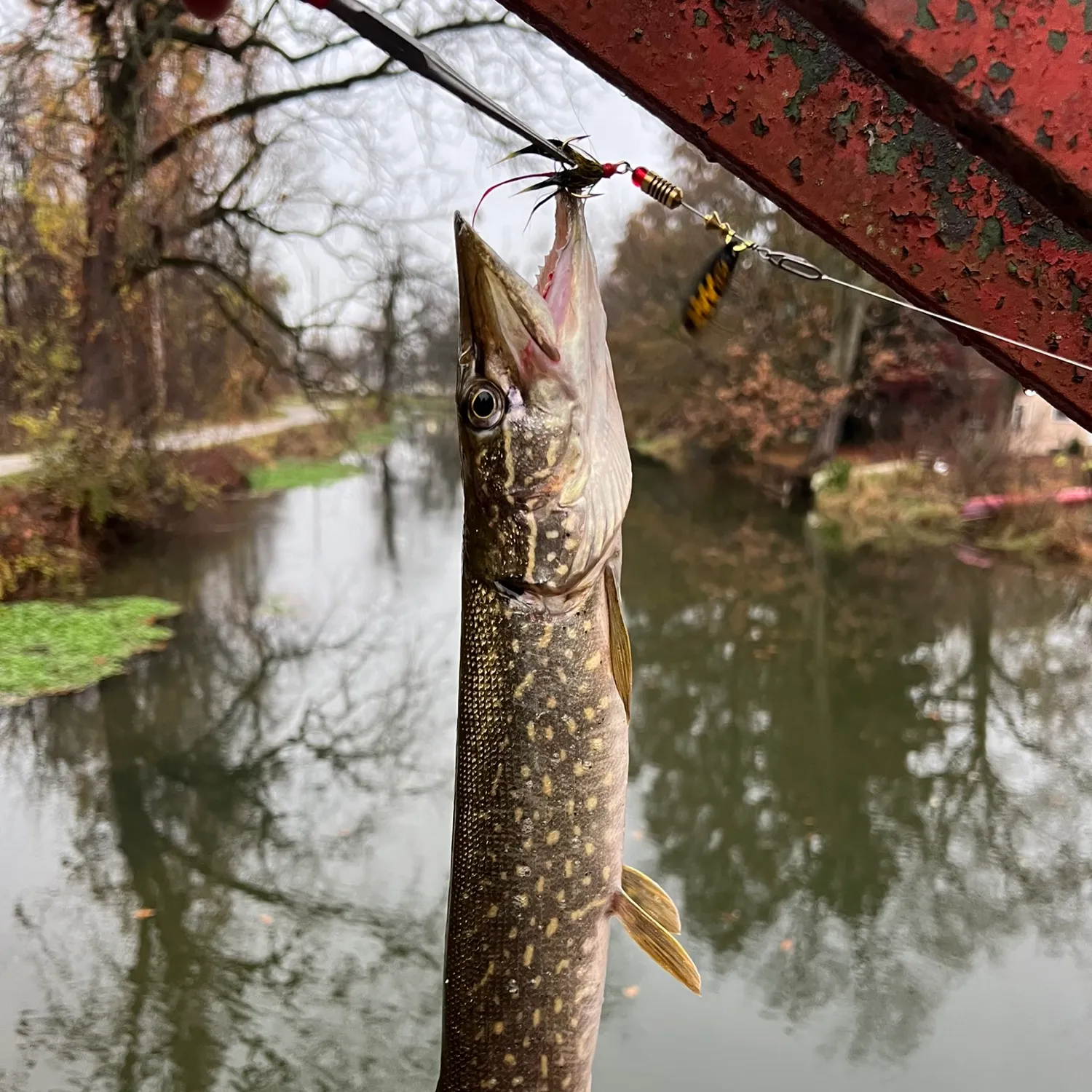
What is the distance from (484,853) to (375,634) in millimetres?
7656

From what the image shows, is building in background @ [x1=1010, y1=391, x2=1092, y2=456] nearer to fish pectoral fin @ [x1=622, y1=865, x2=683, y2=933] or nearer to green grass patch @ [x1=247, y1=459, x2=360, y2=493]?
fish pectoral fin @ [x1=622, y1=865, x2=683, y2=933]

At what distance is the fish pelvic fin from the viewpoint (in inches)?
59.7

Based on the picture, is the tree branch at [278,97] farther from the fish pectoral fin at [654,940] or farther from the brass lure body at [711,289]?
the fish pectoral fin at [654,940]

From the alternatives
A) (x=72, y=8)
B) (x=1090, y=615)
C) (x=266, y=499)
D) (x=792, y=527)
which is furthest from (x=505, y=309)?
(x=266, y=499)

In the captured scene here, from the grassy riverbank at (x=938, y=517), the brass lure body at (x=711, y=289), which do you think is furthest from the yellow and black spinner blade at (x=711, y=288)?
A: the grassy riverbank at (x=938, y=517)

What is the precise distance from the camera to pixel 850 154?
861 millimetres

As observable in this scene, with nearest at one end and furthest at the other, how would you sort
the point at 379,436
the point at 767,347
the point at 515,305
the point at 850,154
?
the point at 850,154, the point at 515,305, the point at 767,347, the point at 379,436

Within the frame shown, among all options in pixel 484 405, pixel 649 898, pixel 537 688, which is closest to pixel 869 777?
pixel 649 898

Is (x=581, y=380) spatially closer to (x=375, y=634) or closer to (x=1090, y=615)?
(x=375, y=634)

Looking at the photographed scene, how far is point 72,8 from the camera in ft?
30.7

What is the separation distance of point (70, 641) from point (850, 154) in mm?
8925

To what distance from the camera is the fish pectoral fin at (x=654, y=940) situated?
1.56m

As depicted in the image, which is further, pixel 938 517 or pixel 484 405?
pixel 938 517

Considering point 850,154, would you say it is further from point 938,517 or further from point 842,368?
point 842,368
